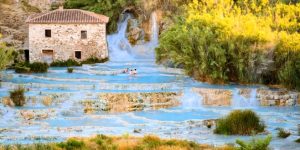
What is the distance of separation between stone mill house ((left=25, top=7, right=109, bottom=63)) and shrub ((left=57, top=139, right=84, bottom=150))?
2025 cm

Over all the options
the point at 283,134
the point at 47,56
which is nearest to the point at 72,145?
the point at 283,134

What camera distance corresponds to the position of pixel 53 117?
824 inches

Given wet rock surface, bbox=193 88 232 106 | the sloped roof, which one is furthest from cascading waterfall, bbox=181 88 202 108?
the sloped roof

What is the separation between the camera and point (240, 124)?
18.2 metres

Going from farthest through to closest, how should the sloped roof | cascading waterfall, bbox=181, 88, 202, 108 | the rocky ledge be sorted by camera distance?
the sloped roof < cascading waterfall, bbox=181, 88, 202, 108 < the rocky ledge

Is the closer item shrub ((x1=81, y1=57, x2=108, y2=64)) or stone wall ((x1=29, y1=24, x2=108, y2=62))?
stone wall ((x1=29, y1=24, x2=108, y2=62))

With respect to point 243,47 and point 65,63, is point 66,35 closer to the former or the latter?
point 65,63

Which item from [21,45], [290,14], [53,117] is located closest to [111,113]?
[53,117]

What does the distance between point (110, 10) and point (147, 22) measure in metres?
2.51

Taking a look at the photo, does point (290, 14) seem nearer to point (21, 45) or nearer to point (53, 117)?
point (53, 117)

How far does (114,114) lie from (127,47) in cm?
1566

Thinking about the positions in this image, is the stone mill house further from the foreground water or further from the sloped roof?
the foreground water

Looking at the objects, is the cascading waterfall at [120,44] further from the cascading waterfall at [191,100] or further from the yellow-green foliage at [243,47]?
the cascading waterfall at [191,100]

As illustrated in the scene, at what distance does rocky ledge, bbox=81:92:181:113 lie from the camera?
22359 millimetres
